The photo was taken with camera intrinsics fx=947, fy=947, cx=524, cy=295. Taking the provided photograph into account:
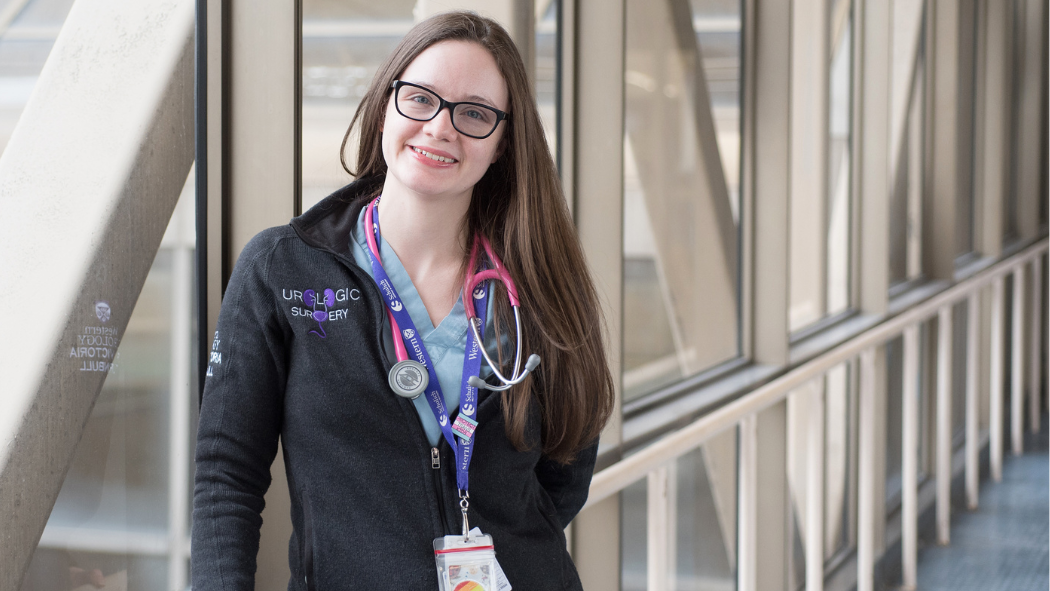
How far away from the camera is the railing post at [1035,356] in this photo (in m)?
6.09

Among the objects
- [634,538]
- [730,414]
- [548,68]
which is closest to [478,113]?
[548,68]

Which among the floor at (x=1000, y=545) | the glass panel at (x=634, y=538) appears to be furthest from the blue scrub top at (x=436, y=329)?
the floor at (x=1000, y=545)

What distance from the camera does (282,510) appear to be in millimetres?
1406

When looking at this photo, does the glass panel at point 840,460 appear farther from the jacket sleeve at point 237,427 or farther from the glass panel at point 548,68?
the jacket sleeve at point 237,427

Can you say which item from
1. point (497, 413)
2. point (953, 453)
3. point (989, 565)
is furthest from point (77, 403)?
point (953, 453)

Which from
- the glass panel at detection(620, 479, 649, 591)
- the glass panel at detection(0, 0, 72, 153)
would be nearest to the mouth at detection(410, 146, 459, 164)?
the glass panel at detection(0, 0, 72, 153)

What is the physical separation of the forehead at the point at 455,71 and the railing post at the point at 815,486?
6.74 feet

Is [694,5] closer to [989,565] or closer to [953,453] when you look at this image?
[989,565]

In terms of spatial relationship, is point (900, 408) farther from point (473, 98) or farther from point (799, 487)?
point (473, 98)

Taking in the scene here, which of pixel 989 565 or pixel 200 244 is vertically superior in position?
pixel 200 244

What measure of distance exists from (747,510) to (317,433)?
1.69 m

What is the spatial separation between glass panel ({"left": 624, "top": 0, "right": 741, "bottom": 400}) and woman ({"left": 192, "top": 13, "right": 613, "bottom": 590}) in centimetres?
132

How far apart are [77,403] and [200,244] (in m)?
0.28

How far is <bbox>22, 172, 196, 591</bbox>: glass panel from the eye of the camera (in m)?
1.20
